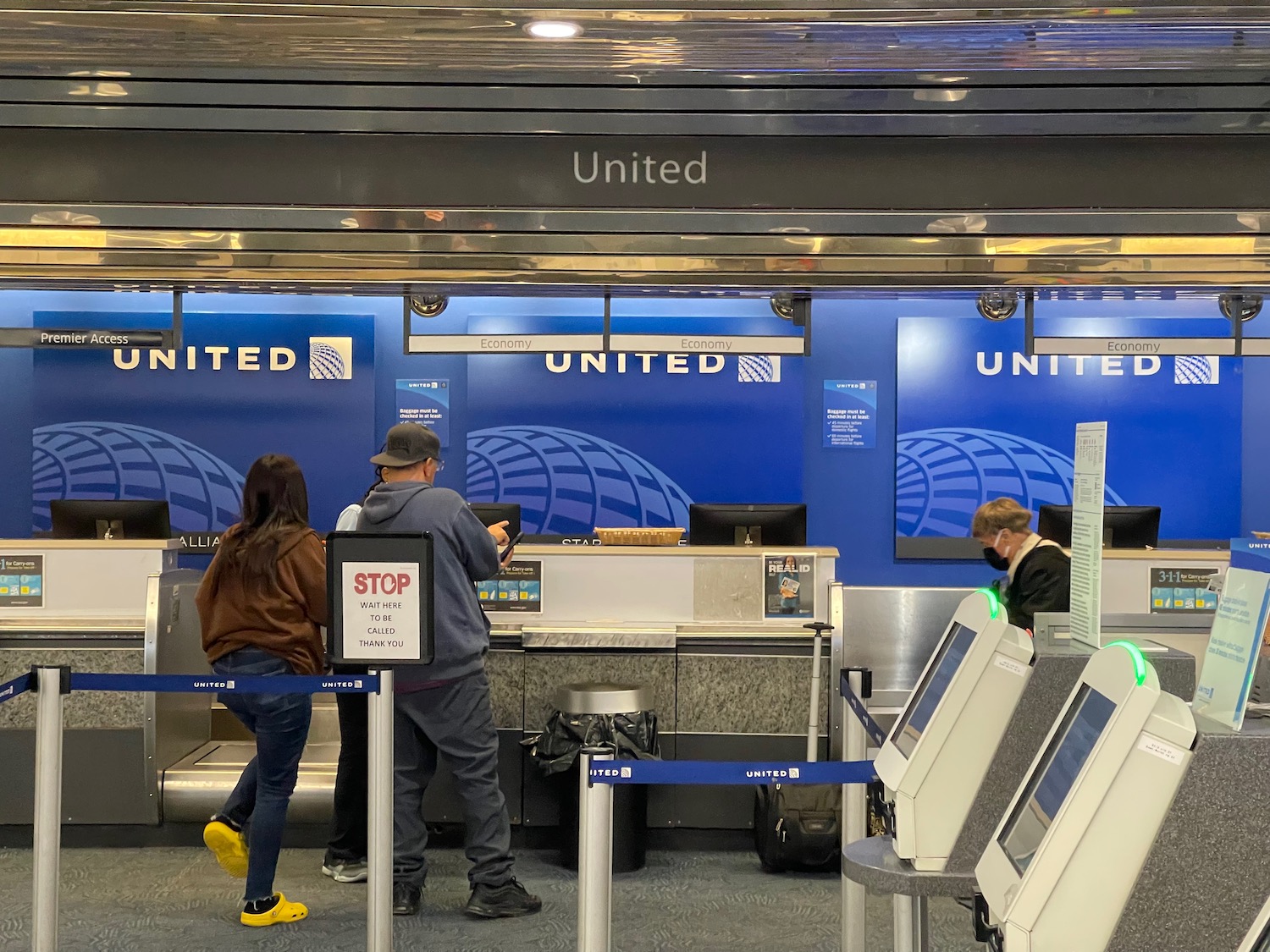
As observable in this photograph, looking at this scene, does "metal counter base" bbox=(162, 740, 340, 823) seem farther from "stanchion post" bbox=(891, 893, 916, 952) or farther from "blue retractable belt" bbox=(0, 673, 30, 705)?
"stanchion post" bbox=(891, 893, 916, 952)

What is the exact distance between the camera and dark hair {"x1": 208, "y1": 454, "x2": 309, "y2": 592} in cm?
399

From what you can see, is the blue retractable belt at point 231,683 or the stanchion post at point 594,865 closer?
the stanchion post at point 594,865

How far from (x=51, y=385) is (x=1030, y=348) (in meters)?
6.36

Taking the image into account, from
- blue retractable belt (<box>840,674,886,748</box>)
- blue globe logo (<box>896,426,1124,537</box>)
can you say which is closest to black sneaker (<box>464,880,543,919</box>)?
blue retractable belt (<box>840,674,886,748</box>)

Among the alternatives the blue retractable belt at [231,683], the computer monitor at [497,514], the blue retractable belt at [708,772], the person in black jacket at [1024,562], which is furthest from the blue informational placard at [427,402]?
the blue retractable belt at [708,772]

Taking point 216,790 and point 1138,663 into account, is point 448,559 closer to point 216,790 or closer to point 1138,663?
point 216,790

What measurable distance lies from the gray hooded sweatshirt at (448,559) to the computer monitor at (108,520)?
2042mm

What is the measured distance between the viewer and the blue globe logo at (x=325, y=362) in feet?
27.7

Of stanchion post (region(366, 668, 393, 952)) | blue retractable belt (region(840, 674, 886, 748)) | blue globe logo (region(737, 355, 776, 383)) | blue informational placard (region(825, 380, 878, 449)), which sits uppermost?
blue globe logo (region(737, 355, 776, 383))

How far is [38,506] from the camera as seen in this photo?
834 cm

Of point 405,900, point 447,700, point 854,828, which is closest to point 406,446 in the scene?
point 447,700

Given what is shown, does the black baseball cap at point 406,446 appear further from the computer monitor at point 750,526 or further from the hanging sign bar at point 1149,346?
the hanging sign bar at point 1149,346

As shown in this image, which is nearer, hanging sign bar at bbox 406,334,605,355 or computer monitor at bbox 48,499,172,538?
computer monitor at bbox 48,499,172,538

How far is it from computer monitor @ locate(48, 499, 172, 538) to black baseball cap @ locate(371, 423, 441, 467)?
1950mm
